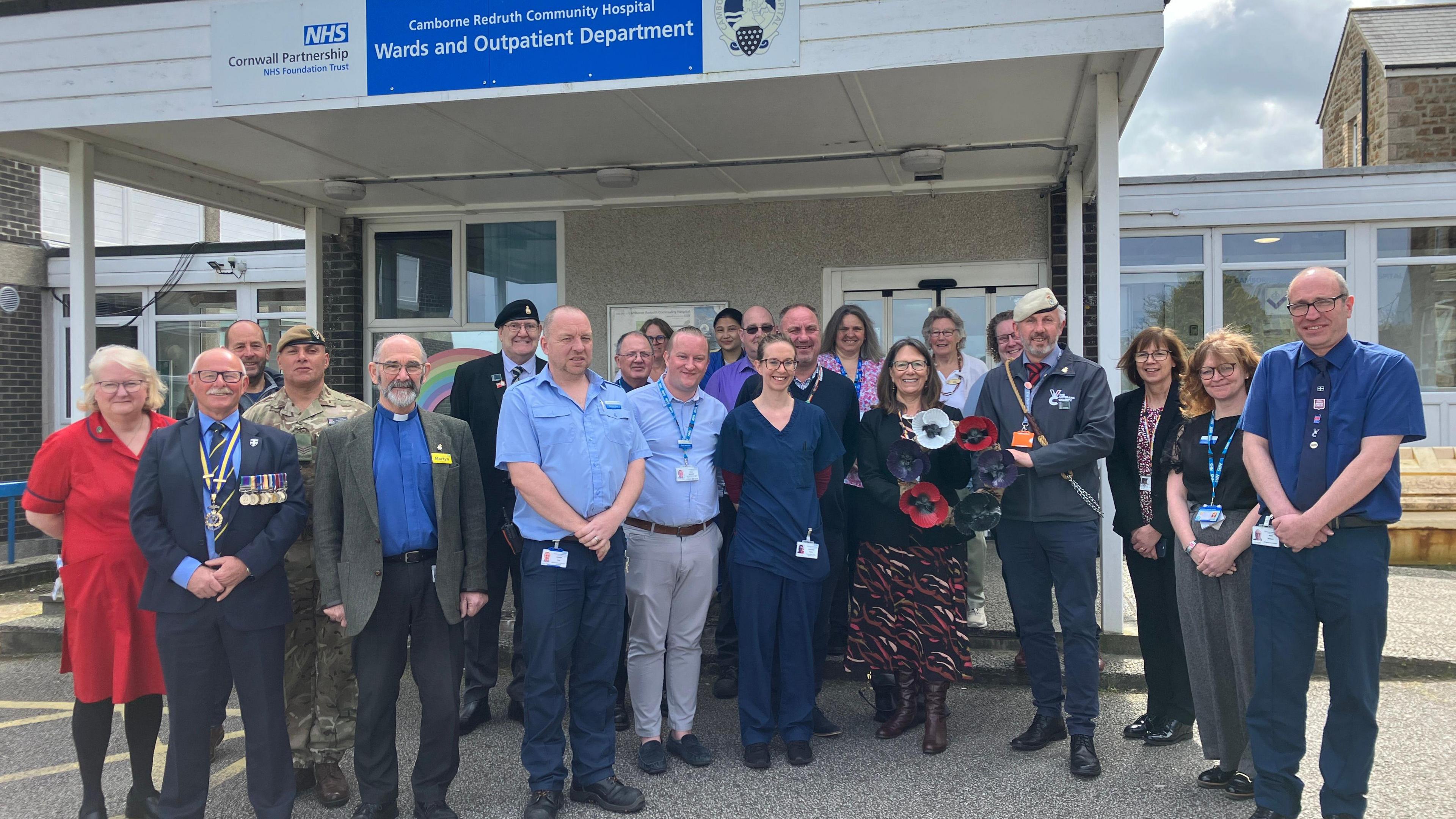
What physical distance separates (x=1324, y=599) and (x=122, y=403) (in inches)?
174

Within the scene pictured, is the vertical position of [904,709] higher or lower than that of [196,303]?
lower

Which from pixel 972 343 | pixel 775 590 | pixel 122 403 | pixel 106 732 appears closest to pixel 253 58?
pixel 122 403

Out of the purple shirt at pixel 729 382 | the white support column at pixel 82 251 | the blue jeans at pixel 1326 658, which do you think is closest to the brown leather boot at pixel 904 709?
the blue jeans at pixel 1326 658

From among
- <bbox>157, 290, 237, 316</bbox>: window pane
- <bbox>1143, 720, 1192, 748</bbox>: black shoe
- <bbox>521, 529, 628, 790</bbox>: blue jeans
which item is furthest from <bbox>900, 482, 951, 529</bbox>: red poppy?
<bbox>157, 290, 237, 316</bbox>: window pane

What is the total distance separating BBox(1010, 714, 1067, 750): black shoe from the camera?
13.2 feet

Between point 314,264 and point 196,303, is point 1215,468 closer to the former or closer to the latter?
point 314,264

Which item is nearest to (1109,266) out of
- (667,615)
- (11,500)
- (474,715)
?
(667,615)

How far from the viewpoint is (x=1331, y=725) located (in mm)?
3174

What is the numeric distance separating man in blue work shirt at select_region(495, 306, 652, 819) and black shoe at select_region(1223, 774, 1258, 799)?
2335mm

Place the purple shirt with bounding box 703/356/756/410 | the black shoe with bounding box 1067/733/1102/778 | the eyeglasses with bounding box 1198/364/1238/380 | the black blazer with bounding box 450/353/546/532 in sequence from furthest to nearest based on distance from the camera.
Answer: the purple shirt with bounding box 703/356/756/410
the black blazer with bounding box 450/353/546/532
the black shoe with bounding box 1067/733/1102/778
the eyeglasses with bounding box 1198/364/1238/380

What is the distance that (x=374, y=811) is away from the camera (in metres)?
3.42

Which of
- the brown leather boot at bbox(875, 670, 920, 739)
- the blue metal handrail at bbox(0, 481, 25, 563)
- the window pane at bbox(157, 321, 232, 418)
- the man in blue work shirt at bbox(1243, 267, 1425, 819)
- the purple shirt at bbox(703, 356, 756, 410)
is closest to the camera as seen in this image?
the man in blue work shirt at bbox(1243, 267, 1425, 819)

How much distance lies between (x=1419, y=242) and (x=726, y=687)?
25.4 feet

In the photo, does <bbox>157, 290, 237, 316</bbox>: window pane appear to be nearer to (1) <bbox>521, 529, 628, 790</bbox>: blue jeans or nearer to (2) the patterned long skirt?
(1) <bbox>521, 529, 628, 790</bbox>: blue jeans
